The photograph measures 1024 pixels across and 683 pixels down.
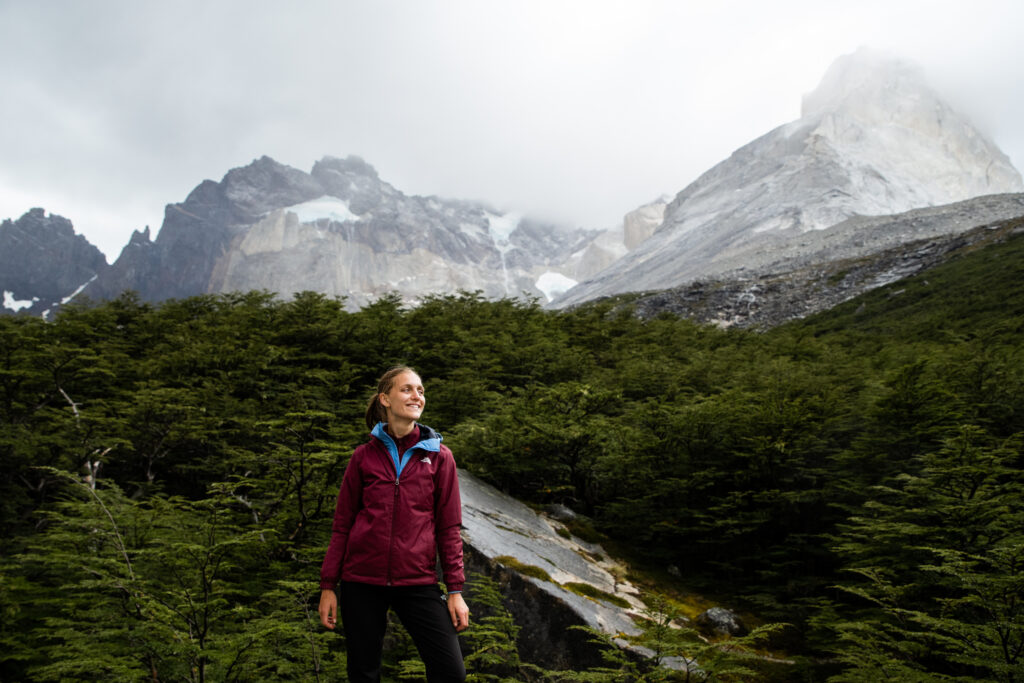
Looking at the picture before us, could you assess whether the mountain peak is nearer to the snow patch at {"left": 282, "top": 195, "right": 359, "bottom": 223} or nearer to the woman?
the woman

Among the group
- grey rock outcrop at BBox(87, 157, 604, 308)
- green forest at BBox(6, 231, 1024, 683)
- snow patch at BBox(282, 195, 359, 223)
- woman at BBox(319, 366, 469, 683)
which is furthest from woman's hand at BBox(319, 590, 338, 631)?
snow patch at BBox(282, 195, 359, 223)

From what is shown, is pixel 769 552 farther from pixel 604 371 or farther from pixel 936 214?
pixel 936 214

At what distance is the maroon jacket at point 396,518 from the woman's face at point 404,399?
0.13m

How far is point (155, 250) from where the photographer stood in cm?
18012

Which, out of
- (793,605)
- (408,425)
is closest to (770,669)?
(793,605)

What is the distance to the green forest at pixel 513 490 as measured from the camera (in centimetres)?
349

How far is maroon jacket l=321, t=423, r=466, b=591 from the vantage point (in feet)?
A: 8.32

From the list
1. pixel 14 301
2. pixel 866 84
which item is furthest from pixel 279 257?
pixel 866 84

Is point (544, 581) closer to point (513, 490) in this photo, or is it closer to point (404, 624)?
point (404, 624)

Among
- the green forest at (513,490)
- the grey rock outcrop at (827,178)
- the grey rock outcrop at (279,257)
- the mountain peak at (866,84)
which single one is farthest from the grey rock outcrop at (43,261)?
the mountain peak at (866,84)

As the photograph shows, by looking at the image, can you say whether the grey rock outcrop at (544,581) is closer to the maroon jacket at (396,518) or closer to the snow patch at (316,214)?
the maroon jacket at (396,518)

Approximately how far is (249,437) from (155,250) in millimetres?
216897

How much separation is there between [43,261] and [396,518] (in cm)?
20284

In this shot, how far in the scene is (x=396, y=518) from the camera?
2.59m
